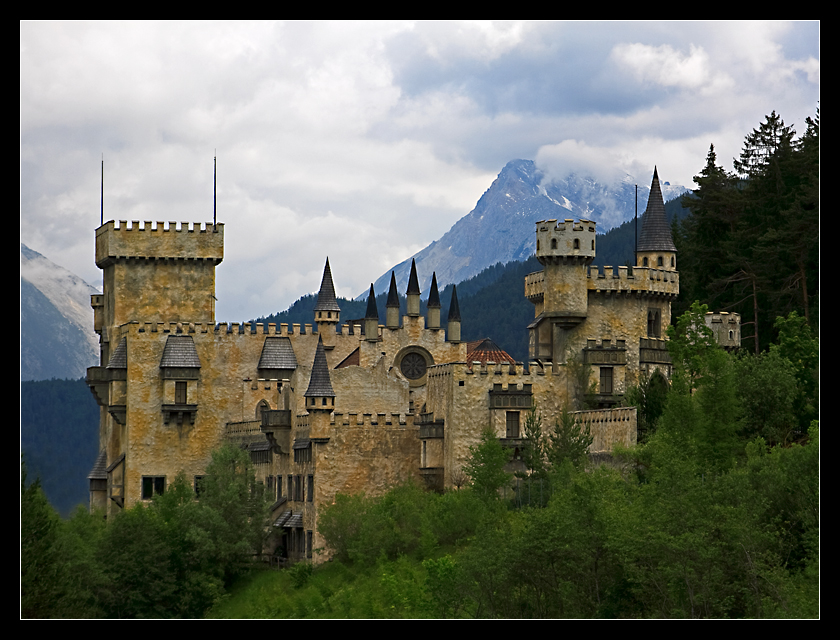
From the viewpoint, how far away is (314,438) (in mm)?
74688

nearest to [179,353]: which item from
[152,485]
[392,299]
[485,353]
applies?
[152,485]

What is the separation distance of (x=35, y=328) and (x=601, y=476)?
47.1 m

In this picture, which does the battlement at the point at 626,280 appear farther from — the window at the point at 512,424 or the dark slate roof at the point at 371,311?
the dark slate roof at the point at 371,311

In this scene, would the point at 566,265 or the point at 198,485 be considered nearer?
the point at 566,265

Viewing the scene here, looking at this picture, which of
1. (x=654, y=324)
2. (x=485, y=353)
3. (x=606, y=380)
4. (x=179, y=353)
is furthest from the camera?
(x=485, y=353)

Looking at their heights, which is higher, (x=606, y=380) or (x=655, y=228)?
(x=655, y=228)

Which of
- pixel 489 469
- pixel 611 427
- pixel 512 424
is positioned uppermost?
pixel 512 424

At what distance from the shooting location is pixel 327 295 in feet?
307

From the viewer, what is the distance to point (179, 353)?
8606cm

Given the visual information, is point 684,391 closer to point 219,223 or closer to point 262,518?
point 262,518

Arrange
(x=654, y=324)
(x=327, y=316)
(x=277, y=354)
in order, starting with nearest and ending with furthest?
(x=654, y=324) → (x=277, y=354) → (x=327, y=316)

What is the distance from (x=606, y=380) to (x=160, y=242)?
Result: 1066 inches

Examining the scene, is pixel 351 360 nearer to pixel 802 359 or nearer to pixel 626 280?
pixel 626 280
